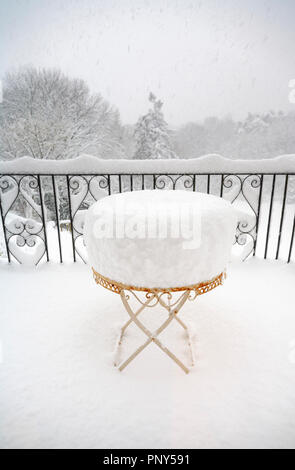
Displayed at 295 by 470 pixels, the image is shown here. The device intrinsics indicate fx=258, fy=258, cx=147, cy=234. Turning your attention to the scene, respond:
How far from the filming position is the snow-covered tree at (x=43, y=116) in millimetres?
10539

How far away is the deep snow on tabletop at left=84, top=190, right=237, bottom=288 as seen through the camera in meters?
1.09

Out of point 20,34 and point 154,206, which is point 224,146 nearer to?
point 20,34

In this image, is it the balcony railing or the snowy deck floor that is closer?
the snowy deck floor

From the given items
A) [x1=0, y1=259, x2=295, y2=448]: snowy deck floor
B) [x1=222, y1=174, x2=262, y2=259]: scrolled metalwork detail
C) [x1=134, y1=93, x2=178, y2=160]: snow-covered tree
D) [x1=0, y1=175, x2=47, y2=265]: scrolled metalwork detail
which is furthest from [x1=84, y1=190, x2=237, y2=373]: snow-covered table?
[x1=134, y1=93, x2=178, y2=160]: snow-covered tree

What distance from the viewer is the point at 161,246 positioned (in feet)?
3.55

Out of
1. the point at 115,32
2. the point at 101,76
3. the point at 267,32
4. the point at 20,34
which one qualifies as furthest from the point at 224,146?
the point at 20,34

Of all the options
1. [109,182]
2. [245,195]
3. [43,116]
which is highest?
[43,116]

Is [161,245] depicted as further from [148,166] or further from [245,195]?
[245,195]

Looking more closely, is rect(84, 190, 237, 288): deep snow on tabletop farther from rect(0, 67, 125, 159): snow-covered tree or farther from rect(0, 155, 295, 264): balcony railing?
rect(0, 67, 125, 159): snow-covered tree

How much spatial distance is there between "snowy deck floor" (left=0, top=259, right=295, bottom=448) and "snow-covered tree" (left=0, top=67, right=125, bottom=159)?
10.1 m

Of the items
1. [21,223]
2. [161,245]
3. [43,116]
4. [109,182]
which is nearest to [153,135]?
[43,116]

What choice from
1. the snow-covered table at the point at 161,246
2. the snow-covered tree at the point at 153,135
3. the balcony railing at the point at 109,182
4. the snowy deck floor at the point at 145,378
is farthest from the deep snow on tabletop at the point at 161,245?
the snow-covered tree at the point at 153,135

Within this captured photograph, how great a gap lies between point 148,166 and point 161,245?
4.80ft
